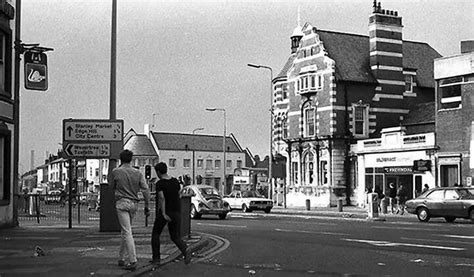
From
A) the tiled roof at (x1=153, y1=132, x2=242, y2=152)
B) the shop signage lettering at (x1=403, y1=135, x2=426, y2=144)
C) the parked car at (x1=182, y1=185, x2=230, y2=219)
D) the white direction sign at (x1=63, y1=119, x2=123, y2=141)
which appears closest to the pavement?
the white direction sign at (x1=63, y1=119, x2=123, y2=141)

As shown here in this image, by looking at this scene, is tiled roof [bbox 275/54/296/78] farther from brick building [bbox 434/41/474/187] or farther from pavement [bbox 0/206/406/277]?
pavement [bbox 0/206/406/277]

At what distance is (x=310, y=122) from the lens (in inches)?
2216

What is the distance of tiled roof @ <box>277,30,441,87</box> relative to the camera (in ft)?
180

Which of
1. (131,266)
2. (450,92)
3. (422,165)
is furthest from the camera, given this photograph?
(422,165)

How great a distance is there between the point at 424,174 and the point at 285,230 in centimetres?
2282

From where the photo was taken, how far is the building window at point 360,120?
54281 mm

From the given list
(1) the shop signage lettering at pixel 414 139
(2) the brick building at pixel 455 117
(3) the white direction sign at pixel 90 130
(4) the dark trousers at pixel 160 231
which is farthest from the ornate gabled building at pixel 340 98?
(4) the dark trousers at pixel 160 231

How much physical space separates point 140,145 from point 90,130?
88249 millimetres

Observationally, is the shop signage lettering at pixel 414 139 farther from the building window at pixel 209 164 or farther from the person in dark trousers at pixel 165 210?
the building window at pixel 209 164

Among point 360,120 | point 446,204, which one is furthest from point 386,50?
point 446,204

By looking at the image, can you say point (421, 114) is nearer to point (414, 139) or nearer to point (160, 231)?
point (414, 139)

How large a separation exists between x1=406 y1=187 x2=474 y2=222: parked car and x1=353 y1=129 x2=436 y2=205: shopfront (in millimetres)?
11930

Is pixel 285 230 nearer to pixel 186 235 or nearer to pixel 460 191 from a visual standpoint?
pixel 186 235

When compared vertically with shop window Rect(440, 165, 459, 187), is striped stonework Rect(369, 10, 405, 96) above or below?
above
